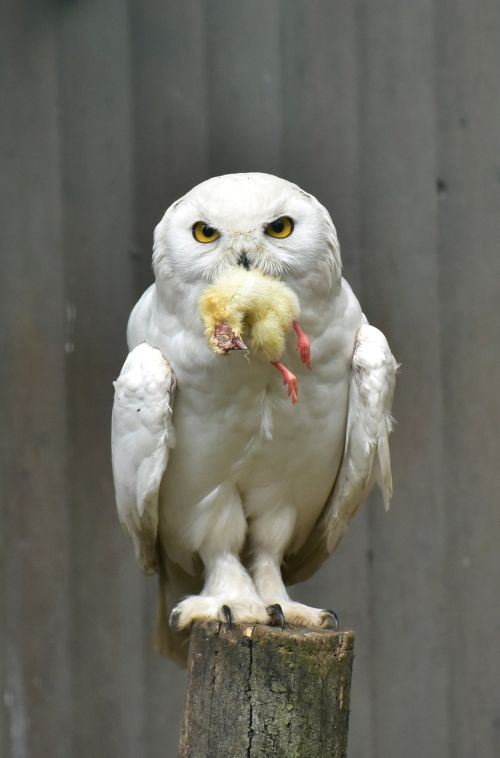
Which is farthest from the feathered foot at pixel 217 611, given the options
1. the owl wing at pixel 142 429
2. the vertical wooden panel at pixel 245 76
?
the vertical wooden panel at pixel 245 76

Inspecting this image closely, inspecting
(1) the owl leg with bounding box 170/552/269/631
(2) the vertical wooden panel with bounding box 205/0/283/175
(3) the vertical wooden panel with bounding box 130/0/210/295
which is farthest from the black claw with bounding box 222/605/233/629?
(2) the vertical wooden panel with bounding box 205/0/283/175

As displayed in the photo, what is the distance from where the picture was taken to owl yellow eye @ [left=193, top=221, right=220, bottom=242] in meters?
2.28

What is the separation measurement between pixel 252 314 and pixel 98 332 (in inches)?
57.1

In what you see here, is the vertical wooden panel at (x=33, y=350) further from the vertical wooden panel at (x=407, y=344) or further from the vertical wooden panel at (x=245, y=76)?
the vertical wooden panel at (x=407, y=344)

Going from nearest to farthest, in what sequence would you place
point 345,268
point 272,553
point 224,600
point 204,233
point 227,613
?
point 204,233
point 227,613
point 224,600
point 272,553
point 345,268

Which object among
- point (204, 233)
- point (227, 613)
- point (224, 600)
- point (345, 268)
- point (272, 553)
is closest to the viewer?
point (204, 233)

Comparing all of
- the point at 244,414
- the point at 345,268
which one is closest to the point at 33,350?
the point at 345,268

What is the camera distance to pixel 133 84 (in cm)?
355

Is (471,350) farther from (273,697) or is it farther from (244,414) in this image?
(273,697)

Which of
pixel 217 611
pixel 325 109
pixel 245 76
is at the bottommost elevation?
pixel 217 611

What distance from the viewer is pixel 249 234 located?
7.33 feet

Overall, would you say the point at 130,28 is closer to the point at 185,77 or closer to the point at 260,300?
the point at 185,77

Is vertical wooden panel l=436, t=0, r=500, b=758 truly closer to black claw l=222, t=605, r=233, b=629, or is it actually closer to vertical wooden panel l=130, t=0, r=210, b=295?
vertical wooden panel l=130, t=0, r=210, b=295

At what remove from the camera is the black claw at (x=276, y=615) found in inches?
97.1
